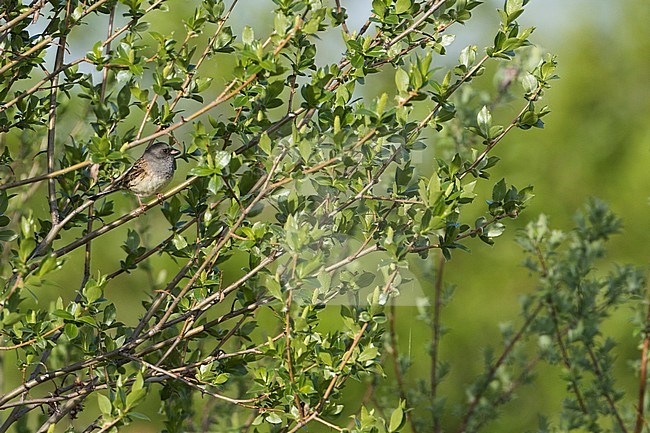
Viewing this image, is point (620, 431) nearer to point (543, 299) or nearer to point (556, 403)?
point (543, 299)

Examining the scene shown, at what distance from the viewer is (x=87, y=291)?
1915mm

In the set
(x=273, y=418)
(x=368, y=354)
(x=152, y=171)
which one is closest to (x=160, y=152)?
(x=152, y=171)

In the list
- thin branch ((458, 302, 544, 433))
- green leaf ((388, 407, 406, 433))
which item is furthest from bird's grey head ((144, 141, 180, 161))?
thin branch ((458, 302, 544, 433))

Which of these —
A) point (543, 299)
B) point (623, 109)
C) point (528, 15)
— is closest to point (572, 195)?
point (623, 109)

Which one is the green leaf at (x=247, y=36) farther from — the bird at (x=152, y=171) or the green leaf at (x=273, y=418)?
the green leaf at (x=273, y=418)

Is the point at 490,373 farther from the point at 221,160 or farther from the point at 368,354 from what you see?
the point at 221,160

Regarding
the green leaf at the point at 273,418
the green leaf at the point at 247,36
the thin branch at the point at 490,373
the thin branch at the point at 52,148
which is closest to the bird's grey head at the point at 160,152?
the thin branch at the point at 52,148

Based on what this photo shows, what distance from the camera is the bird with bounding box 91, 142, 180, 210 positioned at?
8.54 ft

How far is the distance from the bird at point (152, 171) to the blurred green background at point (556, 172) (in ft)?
12.4

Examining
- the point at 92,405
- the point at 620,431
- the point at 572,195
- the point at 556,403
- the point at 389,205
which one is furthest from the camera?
the point at 572,195

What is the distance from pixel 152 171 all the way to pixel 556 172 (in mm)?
7054

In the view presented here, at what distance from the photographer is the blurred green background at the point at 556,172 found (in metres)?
7.69

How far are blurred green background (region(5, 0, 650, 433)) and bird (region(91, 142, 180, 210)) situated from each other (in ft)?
12.4

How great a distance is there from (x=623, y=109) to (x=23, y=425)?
853 centimetres
